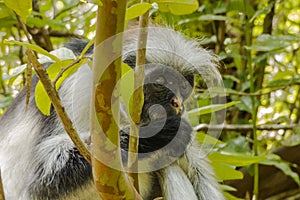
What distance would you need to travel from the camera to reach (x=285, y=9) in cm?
424

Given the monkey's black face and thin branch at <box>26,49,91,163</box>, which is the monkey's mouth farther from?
thin branch at <box>26,49,91,163</box>

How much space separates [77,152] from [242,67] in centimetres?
185

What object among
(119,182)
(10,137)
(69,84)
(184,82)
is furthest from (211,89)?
(119,182)

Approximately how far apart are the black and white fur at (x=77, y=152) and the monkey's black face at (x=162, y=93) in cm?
7

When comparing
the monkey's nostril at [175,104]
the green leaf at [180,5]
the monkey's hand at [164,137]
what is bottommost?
the monkey's hand at [164,137]

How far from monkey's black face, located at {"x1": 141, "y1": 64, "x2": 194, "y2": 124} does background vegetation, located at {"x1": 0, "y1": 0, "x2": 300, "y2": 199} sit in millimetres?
166

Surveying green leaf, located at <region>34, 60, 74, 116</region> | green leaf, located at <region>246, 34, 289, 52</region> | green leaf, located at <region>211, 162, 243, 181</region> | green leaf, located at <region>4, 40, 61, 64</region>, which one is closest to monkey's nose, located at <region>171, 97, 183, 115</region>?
green leaf, located at <region>211, 162, 243, 181</region>

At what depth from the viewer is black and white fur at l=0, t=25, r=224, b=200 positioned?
2148 millimetres

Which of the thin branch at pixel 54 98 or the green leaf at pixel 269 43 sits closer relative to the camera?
the thin branch at pixel 54 98

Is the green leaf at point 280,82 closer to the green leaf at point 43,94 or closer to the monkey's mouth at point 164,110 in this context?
the monkey's mouth at point 164,110

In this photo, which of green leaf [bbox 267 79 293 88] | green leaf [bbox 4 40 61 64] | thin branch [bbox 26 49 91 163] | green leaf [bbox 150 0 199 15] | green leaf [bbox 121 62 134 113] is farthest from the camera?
green leaf [bbox 267 79 293 88]

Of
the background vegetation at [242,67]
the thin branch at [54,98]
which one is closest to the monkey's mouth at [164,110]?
the background vegetation at [242,67]

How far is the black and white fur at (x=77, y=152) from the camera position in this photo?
2.15 meters

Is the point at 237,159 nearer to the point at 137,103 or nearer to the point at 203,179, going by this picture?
the point at 203,179
